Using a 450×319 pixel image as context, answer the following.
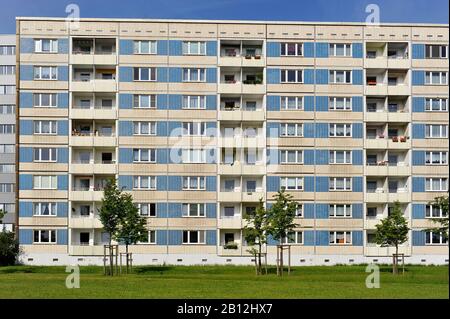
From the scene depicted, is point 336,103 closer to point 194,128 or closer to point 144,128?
point 194,128

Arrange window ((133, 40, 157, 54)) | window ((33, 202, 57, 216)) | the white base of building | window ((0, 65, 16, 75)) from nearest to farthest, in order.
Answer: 1. the white base of building
2. window ((33, 202, 57, 216))
3. window ((133, 40, 157, 54))
4. window ((0, 65, 16, 75))

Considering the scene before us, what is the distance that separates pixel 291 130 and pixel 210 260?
26.6 feet

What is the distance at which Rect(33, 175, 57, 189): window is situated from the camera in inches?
1209

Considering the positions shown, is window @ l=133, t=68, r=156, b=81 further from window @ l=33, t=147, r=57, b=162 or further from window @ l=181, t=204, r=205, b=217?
window @ l=181, t=204, r=205, b=217

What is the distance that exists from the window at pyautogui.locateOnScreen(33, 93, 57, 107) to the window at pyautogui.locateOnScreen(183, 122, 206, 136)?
22.9 ft

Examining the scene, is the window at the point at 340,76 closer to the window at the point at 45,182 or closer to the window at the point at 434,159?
the window at the point at 434,159

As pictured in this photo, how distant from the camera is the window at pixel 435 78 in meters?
30.9

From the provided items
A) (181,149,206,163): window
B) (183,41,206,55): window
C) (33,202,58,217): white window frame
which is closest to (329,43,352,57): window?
(183,41,206,55): window

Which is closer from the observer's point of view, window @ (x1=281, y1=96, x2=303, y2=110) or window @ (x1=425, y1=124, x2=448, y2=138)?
window @ (x1=425, y1=124, x2=448, y2=138)

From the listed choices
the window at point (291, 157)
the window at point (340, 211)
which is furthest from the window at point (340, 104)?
the window at point (340, 211)

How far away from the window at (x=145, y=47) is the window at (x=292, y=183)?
380 inches

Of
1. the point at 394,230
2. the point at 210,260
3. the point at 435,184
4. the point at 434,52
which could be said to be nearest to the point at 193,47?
the point at 210,260

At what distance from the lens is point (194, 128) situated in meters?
31.0
